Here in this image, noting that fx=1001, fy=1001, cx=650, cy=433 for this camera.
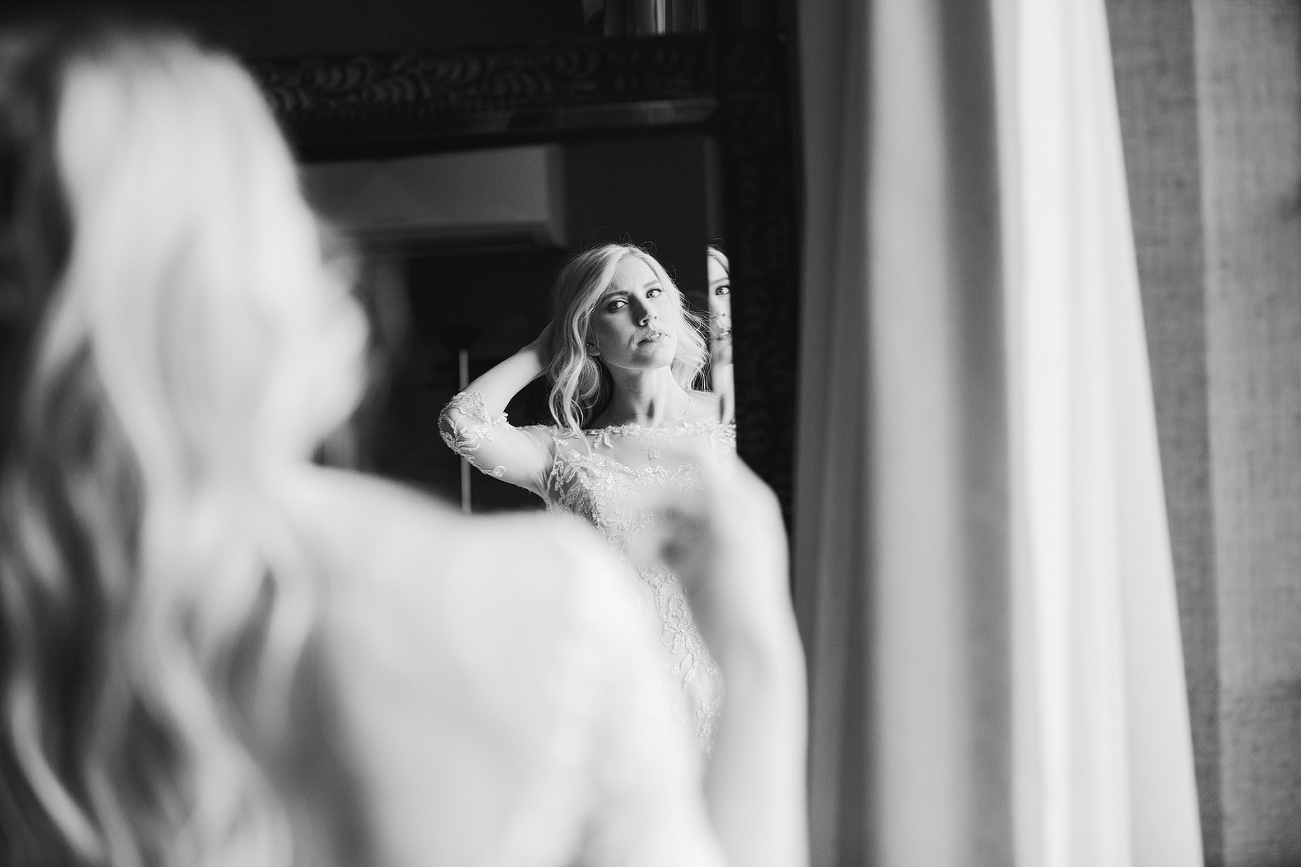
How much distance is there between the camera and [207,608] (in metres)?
0.37

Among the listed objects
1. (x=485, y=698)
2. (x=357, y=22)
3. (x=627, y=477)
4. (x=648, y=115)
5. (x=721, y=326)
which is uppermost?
(x=357, y=22)

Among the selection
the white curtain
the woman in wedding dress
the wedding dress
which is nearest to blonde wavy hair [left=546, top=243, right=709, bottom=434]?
the woman in wedding dress

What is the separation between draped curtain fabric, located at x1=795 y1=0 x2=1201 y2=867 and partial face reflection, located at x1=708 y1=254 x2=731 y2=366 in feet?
0.59

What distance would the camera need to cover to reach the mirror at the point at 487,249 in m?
0.84

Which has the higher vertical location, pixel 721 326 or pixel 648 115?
pixel 648 115

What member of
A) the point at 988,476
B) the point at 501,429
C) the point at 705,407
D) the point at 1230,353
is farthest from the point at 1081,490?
the point at 501,429

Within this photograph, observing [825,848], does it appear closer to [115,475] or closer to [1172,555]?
[1172,555]

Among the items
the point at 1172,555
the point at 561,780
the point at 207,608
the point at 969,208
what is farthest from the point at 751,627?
the point at 1172,555

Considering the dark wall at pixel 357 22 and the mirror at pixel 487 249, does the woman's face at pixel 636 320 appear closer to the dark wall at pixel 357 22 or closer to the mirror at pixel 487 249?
the mirror at pixel 487 249

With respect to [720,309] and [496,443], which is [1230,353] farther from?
[496,443]

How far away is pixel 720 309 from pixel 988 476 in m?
0.31

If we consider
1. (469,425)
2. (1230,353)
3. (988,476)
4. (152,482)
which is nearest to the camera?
(152,482)

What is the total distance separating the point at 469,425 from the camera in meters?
0.83

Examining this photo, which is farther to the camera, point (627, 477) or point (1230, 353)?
point (627, 477)
